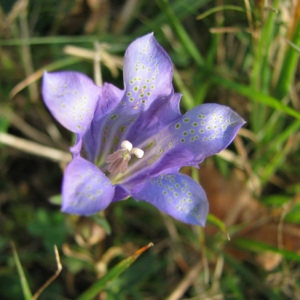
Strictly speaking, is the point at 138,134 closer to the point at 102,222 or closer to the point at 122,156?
the point at 122,156

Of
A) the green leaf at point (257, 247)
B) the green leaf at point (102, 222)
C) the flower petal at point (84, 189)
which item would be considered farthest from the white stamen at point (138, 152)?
the green leaf at point (257, 247)

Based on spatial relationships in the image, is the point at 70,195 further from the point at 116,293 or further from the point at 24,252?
the point at 24,252

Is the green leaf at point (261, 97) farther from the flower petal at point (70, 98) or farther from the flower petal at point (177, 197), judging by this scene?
the flower petal at point (70, 98)

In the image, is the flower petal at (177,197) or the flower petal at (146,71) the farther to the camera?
the flower petal at (146,71)

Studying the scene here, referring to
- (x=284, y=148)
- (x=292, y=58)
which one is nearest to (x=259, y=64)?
(x=292, y=58)

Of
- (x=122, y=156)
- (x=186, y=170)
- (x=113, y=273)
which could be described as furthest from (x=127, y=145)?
(x=186, y=170)

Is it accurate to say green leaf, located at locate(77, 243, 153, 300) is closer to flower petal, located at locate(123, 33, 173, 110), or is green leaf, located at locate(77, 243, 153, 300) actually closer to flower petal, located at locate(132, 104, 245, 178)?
flower petal, located at locate(132, 104, 245, 178)
